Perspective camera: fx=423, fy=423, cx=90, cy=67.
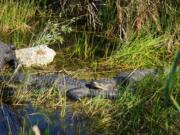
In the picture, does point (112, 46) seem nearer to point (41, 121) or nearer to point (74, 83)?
point (74, 83)

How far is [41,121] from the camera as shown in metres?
3.70

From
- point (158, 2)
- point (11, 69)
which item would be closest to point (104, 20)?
point (158, 2)

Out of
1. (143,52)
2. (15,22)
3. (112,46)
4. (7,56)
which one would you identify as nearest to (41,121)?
(7,56)

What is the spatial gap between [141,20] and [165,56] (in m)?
0.58

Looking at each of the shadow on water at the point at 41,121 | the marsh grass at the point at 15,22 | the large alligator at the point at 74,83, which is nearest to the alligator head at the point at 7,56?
the large alligator at the point at 74,83

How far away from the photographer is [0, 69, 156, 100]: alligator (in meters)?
4.29

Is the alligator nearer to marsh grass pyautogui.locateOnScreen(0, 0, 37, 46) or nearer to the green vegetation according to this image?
the green vegetation

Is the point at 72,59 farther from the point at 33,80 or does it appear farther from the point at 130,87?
the point at 130,87

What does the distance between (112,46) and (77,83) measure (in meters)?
1.42

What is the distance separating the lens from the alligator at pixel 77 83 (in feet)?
14.1

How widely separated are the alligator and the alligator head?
0.50 metres

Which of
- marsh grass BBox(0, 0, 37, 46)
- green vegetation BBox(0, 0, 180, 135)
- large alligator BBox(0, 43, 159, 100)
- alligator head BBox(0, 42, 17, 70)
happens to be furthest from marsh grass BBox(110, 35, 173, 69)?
marsh grass BBox(0, 0, 37, 46)

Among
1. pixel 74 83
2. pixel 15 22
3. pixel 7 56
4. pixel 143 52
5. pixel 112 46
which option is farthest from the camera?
pixel 15 22

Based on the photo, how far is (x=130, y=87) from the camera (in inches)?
165
